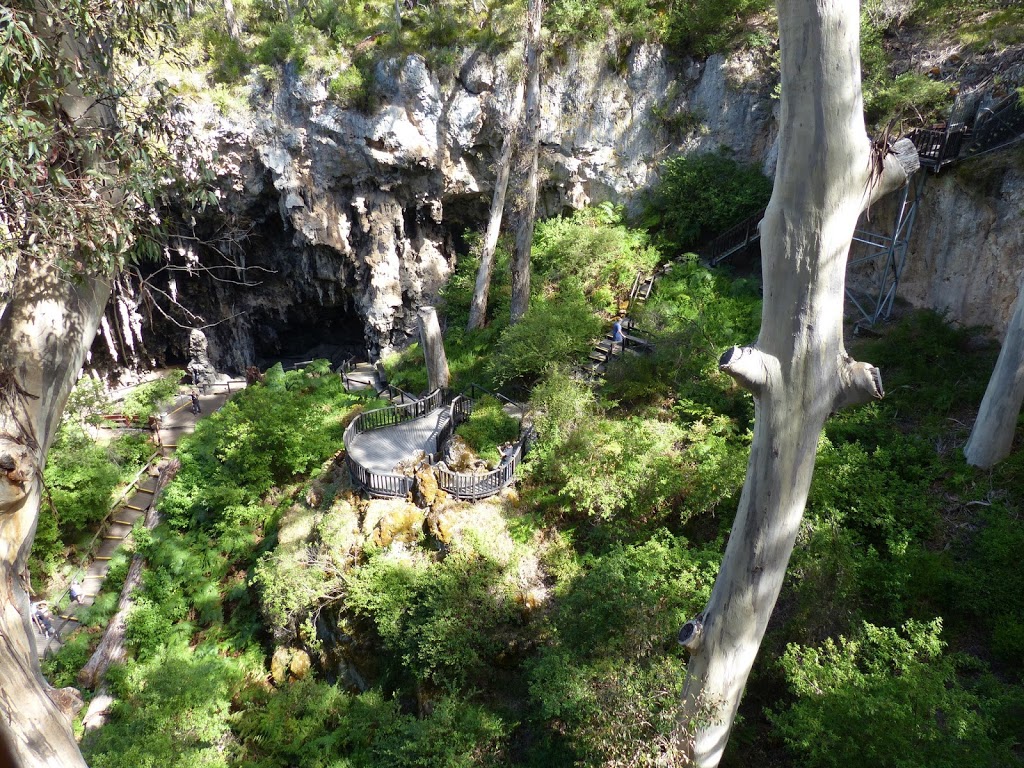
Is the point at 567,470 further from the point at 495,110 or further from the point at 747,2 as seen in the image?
the point at 747,2

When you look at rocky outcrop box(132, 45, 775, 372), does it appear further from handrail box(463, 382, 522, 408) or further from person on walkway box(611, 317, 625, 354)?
handrail box(463, 382, 522, 408)

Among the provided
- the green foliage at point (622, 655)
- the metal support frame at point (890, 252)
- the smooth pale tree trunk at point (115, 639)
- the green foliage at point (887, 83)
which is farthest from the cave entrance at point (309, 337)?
the green foliage at point (622, 655)

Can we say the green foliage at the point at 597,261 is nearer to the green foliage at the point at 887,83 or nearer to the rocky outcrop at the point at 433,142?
the rocky outcrop at the point at 433,142

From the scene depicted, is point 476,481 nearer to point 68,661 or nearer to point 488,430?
point 488,430

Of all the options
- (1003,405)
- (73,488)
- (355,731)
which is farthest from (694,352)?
(73,488)

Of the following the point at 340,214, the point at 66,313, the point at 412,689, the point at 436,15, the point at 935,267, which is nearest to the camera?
the point at 66,313

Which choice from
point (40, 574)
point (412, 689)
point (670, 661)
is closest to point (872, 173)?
point (670, 661)

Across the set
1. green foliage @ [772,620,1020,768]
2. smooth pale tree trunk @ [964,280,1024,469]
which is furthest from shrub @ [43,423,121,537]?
smooth pale tree trunk @ [964,280,1024,469]
